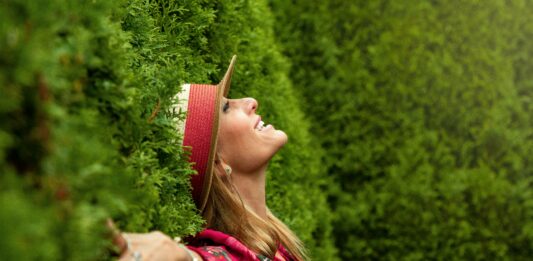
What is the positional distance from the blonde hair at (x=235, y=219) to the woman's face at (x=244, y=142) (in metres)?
0.08

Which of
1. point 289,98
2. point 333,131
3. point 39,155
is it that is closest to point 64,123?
point 39,155

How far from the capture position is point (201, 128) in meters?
2.64

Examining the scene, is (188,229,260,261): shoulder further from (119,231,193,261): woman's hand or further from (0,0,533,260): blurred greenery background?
(0,0,533,260): blurred greenery background

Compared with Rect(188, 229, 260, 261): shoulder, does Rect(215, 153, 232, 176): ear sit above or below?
above

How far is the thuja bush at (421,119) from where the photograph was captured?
18.9 ft

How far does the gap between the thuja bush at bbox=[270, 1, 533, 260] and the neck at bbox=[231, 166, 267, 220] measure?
310 centimetres

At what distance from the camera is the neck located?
2.87 m

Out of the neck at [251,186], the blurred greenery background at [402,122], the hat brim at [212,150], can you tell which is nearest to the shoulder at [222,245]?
the hat brim at [212,150]

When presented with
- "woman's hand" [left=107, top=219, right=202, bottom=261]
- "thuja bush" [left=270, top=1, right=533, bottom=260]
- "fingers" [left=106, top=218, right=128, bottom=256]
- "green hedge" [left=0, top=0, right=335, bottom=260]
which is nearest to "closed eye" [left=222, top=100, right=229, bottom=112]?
"green hedge" [left=0, top=0, right=335, bottom=260]

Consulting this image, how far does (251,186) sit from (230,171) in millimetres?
107

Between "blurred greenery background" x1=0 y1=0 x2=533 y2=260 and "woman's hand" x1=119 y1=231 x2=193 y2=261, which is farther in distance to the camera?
"blurred greenery background" x1=0 y1=0 x2=533 y2=260

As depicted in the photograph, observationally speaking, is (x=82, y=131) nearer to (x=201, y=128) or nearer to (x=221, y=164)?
(x=201, y=128)

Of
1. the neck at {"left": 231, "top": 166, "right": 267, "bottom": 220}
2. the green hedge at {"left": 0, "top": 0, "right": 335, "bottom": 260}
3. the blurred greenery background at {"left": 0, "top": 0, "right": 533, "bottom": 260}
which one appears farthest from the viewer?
the blurred greenery background at {"left": 0, "top": 0, "right": 533, "bottom": 260}

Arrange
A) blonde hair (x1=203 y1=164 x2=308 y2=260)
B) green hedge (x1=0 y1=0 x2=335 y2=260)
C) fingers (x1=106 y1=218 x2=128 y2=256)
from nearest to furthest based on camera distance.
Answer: green hedge (x1=0 y1=0 x2=335 y2=260) → fingers (x1=106 y1=218 x2=128 y2=256) → blonde hair (x1=203 y1=164 x2=308 y2=260)
